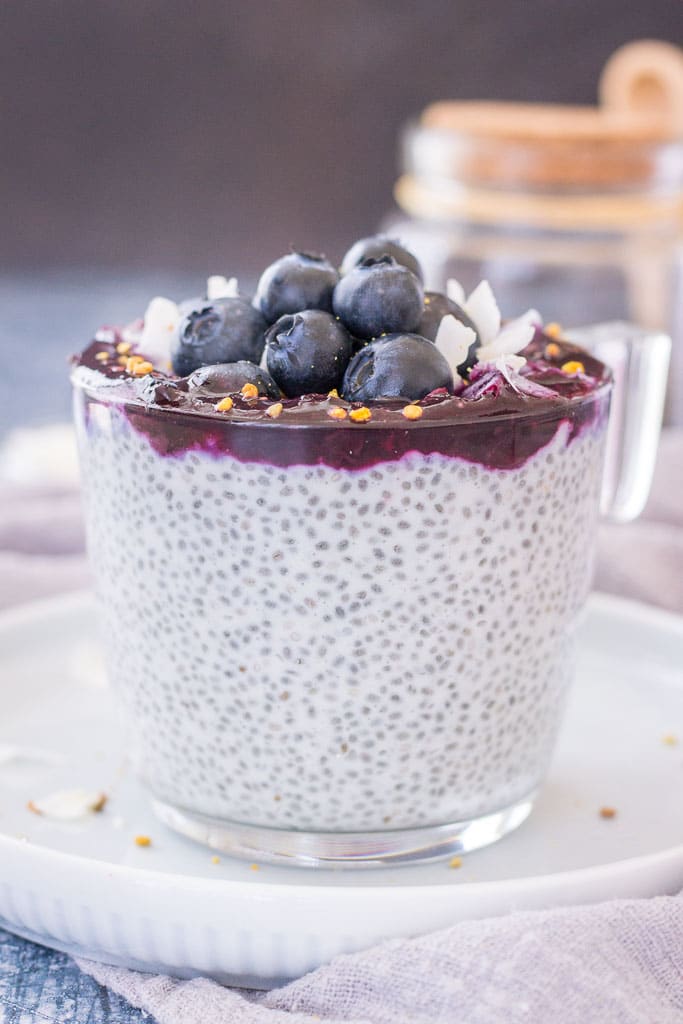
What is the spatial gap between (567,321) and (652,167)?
0.23m

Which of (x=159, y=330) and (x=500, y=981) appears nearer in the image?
(x=500, y=981)

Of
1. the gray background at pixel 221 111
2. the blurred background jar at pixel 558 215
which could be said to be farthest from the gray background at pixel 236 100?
the blurred background jar at pixel 558 215

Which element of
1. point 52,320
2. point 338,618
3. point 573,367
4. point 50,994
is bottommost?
point 52,320

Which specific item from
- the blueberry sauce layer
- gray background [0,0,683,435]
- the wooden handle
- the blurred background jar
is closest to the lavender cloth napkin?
the blueberry sauce layer

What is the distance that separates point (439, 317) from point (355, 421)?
0.13 metres

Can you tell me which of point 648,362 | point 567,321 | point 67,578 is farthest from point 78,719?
point 567,321

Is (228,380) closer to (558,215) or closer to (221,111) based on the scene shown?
(558,215)

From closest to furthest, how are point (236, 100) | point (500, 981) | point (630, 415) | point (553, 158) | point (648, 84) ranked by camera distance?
point (500, 981) < point (630, 415) < point (553, 158) < point (648, 84) < point (236, 100)

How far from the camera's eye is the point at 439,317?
2.35 feet

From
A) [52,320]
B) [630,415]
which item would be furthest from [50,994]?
[52,320]

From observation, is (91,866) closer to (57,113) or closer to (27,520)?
(27,520)

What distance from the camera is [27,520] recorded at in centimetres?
123

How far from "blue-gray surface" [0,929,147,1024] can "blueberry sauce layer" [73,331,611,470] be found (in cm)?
28

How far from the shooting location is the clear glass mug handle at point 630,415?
3.05 feet
